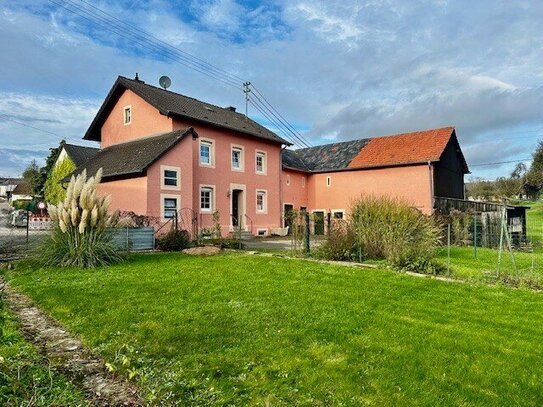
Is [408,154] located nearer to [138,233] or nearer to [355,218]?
[355,218]

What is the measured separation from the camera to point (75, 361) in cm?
397

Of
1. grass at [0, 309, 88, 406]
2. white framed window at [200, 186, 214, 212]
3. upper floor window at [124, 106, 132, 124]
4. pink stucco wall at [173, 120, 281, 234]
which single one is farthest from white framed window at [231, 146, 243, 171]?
grass at [0, 309, 88, 406]

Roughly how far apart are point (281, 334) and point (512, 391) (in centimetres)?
228

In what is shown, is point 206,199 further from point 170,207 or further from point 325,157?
point 325,157

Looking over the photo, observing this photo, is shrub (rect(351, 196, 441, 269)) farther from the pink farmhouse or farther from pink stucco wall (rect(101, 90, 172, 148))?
pink stucco wall (rect(101, 90, 172, 148))

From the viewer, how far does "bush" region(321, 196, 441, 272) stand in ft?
37.0

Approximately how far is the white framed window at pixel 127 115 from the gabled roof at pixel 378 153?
1076 centimetres

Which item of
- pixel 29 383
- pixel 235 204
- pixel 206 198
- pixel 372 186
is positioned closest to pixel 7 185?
pixel 235 204

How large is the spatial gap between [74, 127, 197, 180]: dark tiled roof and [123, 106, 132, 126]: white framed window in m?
1.24

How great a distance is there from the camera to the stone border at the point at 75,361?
10.6 feet

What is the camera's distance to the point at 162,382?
134 inches

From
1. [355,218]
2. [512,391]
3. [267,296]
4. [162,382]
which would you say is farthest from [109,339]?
[355,218]

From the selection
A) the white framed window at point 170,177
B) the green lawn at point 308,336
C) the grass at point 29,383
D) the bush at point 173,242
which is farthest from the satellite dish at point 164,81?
the grass at point 29,383

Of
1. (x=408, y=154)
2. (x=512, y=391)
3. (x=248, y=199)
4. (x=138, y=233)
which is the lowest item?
(x=512, y=391)
